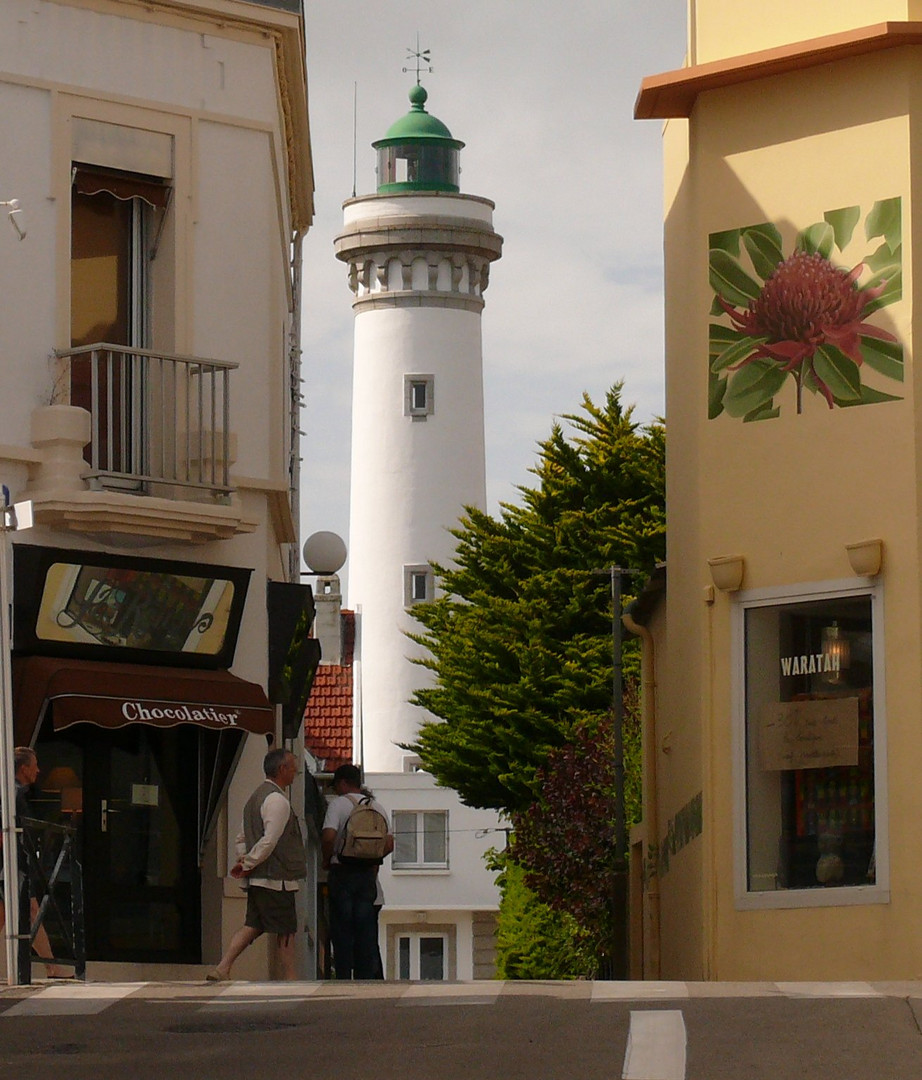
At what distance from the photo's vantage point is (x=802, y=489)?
1769cm

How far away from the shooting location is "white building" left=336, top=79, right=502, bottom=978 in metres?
65.4

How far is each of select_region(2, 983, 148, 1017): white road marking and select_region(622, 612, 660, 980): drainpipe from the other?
8490 mm

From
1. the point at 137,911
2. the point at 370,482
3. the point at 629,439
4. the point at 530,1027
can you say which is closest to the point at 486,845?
the point at 370,482

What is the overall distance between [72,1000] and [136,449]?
7.62 meters

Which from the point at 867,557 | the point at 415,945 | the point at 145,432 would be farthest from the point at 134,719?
the point at 415,945

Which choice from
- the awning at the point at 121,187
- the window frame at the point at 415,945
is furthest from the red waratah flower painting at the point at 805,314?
the window frame at the point at 415,945

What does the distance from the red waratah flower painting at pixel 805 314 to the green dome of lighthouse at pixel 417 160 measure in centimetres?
5166

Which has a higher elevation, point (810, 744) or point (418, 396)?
point (418, 396)

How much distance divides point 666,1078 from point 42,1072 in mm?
2431

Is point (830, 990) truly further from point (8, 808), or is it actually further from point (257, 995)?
point (8, 808)

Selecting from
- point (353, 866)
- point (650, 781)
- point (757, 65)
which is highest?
point (757, 65)

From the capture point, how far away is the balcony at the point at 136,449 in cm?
1867

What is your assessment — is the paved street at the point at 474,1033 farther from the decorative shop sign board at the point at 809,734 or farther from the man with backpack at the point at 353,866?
the man with backpack at the point at 353,866

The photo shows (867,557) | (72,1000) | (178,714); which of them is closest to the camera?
(72,1000)
